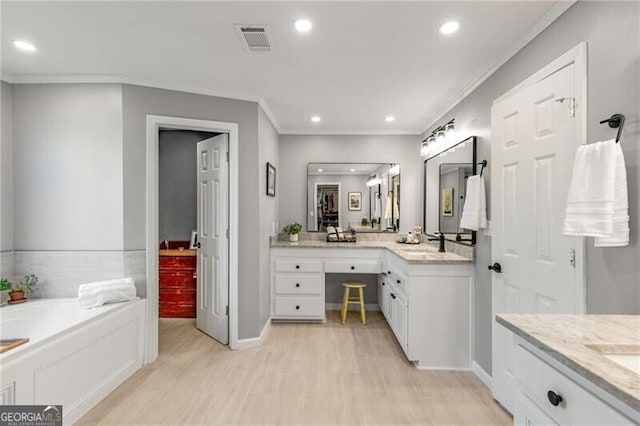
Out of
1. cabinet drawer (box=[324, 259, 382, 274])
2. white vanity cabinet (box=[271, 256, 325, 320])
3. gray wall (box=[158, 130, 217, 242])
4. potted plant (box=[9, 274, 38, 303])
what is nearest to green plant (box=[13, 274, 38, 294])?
potted plant (box=[9, 274, 38, 303])

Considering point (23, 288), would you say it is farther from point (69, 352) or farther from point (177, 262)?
point (177, 262)

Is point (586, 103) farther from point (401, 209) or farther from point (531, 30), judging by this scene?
point (401, 209)

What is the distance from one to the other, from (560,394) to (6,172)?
386cm

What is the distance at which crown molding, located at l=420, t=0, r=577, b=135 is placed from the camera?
1.68 m

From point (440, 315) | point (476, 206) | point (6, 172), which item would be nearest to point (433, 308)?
point (440, 315)

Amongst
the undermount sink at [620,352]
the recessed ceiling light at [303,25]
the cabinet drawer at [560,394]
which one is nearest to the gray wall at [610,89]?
the undermount sink at [620,352]

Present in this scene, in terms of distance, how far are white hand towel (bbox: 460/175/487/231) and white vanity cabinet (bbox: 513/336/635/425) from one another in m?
1.49

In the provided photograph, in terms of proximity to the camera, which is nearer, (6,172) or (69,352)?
(69,352)

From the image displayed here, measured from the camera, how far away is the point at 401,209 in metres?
4.30

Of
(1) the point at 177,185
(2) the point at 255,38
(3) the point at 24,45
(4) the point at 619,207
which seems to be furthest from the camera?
(1) the point at 177,185

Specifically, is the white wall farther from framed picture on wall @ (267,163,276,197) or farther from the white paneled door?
the white paneled door

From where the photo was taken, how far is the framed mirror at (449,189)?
275cm

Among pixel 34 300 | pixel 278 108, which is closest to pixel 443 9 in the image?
pixel 278 108

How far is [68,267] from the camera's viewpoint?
8.76 ft
